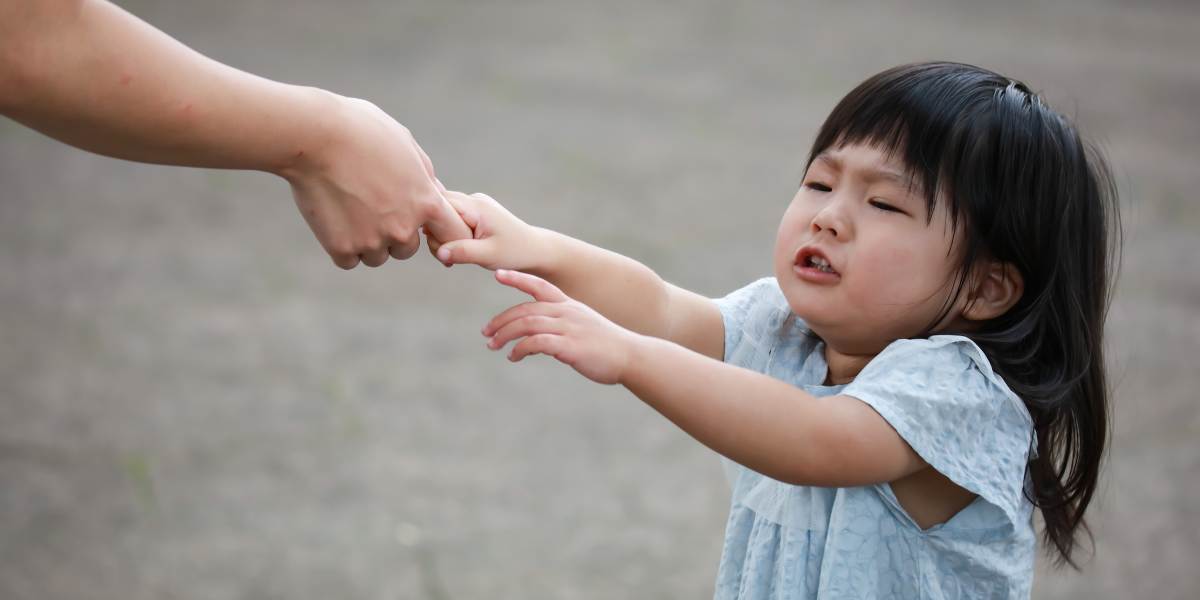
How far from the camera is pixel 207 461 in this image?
74.9 inches

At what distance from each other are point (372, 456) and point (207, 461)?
31 centimetres

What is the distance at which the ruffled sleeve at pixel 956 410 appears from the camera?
33.2 inches

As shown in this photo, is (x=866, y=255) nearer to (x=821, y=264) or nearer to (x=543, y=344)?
(x=821, y=264)

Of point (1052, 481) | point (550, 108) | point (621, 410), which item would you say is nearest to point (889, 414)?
point (1052, 481)

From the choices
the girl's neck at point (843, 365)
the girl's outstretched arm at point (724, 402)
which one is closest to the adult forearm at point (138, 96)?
the girl's outstretched arm at point (724, 402)

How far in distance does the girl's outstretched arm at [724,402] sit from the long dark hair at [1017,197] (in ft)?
0.59

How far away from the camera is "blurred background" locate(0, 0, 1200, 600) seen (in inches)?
68.1

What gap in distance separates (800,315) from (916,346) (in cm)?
11

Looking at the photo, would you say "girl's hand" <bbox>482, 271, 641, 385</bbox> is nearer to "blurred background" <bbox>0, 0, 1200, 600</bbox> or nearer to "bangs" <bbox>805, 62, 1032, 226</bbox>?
"bangs" <bbox>805, 62, 1032, 226</bbox>

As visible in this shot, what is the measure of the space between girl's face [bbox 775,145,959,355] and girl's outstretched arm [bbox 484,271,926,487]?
113 mm

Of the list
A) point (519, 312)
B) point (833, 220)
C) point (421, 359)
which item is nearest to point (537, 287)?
point (519, 312)

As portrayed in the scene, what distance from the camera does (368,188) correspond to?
3.50ft

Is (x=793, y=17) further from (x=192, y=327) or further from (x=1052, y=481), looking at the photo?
(x=1052, y=481)

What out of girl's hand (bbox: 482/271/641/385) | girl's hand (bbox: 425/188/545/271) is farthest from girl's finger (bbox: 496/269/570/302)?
girl's hand (bbox: 425/188/545/271)
